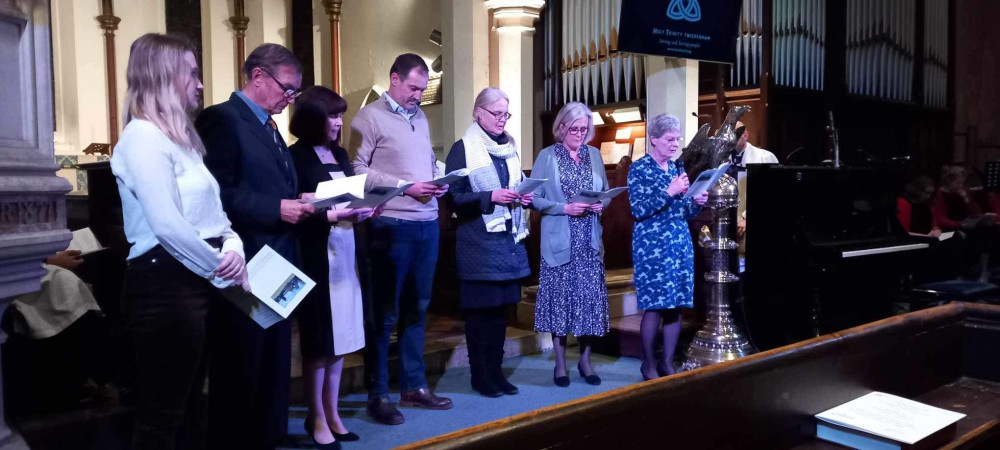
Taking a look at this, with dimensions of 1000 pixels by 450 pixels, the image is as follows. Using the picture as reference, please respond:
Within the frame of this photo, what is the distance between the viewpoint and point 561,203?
3.77 m

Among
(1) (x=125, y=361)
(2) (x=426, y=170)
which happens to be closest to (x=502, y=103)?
(2) (x=426, y=170)

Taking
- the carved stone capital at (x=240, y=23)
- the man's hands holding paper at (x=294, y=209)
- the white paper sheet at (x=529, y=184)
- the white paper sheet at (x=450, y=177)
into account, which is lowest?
the man's hands holding paper at (x=294, y=209)

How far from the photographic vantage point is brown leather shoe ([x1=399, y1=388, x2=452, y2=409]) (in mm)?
3479

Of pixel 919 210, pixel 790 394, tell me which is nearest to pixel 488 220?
pixel 790 394

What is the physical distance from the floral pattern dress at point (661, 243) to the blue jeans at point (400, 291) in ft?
3.49

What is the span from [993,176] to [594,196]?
146 inches

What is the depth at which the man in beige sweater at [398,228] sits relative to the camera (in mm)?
3230

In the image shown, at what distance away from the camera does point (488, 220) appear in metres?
3.53

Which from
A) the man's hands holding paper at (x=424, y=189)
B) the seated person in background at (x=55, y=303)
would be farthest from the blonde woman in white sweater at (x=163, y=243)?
the seated person in background at (x=55, y=303)

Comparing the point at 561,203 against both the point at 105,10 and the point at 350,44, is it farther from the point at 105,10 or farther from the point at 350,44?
the point at 350,44

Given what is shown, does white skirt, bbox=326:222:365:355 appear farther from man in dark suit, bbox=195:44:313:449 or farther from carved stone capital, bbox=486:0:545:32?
carved stone capital, bbox=486:0:545:32

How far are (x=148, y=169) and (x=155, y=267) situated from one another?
0.77 feet

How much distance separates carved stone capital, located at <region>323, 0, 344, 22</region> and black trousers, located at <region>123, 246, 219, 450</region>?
5.80 m

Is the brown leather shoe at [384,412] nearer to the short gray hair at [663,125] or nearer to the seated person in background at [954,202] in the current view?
the short gray hair at [663,125]
